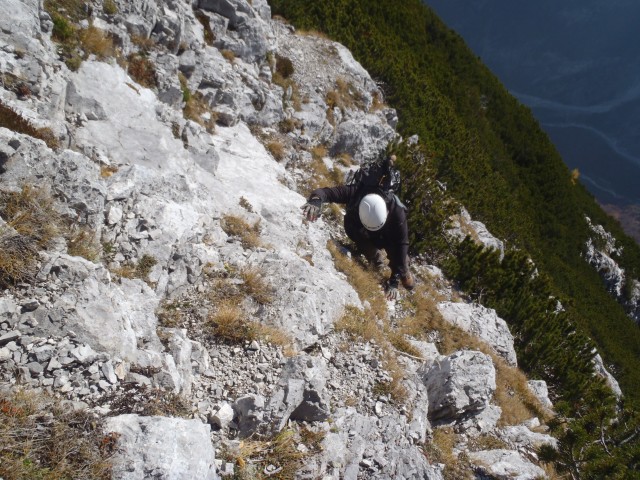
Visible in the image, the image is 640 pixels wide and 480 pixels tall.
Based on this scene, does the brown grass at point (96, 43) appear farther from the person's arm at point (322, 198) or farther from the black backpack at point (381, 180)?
the black backpack at point (381, 180)

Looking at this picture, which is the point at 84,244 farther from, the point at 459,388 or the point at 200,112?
the point at 200,112

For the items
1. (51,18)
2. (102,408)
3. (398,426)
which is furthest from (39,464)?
(51,18)

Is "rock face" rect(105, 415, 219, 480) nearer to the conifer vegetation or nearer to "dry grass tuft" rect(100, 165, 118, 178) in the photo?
"dry grass tuft" rect(100, 165, 118, 178)

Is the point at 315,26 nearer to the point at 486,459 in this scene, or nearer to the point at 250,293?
the point at 250,293

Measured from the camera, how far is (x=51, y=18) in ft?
22.0

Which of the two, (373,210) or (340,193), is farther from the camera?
(340,193)

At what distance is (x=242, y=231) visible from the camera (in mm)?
6488

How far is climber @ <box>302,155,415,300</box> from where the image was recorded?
23.0 ft

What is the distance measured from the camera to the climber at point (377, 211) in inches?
275

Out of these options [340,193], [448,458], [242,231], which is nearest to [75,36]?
[242,231]

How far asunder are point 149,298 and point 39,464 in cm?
222

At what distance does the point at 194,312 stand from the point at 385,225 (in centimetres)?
377

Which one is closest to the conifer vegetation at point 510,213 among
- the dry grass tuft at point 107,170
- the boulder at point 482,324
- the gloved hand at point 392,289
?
the boulder at point 482,324

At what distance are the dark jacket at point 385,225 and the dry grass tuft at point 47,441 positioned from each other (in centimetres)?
511
